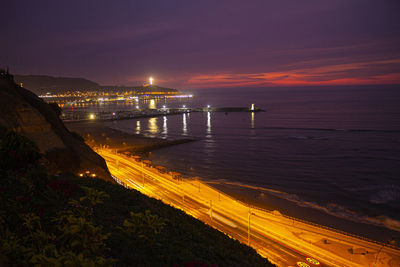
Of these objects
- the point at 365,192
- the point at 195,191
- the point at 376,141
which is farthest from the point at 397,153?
the point at 195,191

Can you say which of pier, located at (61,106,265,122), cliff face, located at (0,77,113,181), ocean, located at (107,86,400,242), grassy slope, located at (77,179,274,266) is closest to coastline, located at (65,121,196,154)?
ocean, located at (107,86,400,242)

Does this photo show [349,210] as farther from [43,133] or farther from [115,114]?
[115,114]

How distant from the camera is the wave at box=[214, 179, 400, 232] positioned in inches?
737

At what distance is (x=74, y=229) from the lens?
182 inches

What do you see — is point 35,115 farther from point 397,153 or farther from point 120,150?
point 397,153

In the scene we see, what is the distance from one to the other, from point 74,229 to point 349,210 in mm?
22075

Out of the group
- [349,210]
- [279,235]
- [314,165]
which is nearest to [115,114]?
[314,165]

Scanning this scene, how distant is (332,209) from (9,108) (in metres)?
24.9

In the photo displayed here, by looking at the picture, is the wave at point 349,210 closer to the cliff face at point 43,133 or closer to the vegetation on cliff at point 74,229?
the vegetation on cliff at point 74,229

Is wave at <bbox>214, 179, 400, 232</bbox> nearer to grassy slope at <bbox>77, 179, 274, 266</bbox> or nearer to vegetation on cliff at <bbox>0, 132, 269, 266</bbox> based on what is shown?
grassy slope at <bbox>77, 179, 274, 266</bbox>

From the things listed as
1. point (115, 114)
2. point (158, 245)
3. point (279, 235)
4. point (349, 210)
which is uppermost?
point (115, 114)

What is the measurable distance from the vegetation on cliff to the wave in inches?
564

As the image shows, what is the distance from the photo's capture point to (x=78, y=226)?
4.66m

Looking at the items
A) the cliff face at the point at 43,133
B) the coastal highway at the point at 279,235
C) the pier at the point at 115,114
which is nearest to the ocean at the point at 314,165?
the coastal highway at the point at 279,235
